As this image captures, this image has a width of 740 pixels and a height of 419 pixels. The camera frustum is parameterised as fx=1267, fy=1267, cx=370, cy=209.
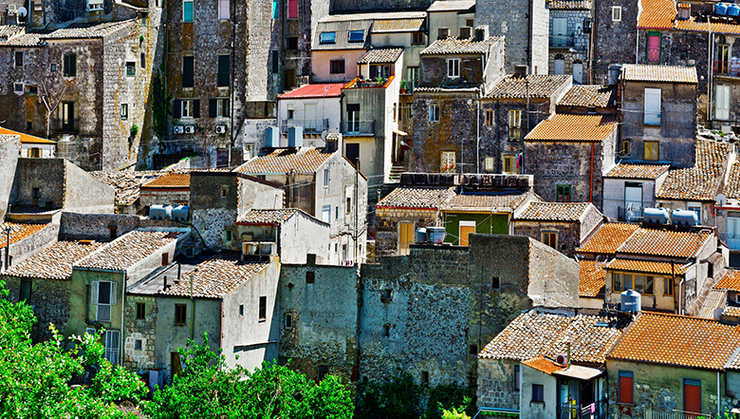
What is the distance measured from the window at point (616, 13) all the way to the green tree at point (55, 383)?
114ft

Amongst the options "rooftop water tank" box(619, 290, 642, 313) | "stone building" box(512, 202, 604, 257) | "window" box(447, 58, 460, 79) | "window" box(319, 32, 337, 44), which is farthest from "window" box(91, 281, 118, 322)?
"window" box(319, 32, 337, 44)

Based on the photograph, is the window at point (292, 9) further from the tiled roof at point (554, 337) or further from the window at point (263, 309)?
the tiled roof at point (554, 337)

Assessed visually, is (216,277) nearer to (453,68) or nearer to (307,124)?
(307,124)

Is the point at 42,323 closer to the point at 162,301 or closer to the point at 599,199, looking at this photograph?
the point at 162,301

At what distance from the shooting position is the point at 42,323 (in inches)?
2047

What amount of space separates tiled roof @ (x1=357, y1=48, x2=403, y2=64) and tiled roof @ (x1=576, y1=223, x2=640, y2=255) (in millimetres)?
16998

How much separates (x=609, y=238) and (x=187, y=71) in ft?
94.0

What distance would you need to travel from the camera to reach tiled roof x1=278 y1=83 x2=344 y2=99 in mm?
65625

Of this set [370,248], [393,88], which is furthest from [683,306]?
[393,88]

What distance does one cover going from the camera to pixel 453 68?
6269 cm

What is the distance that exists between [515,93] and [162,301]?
21593 millimetres

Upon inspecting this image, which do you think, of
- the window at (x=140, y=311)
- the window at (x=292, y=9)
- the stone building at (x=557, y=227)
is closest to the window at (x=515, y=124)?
the stone building at (x=557, y=227)

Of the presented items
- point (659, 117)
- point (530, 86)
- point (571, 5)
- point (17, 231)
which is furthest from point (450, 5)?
point (17, 231)

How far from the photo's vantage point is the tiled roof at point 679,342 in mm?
39938
